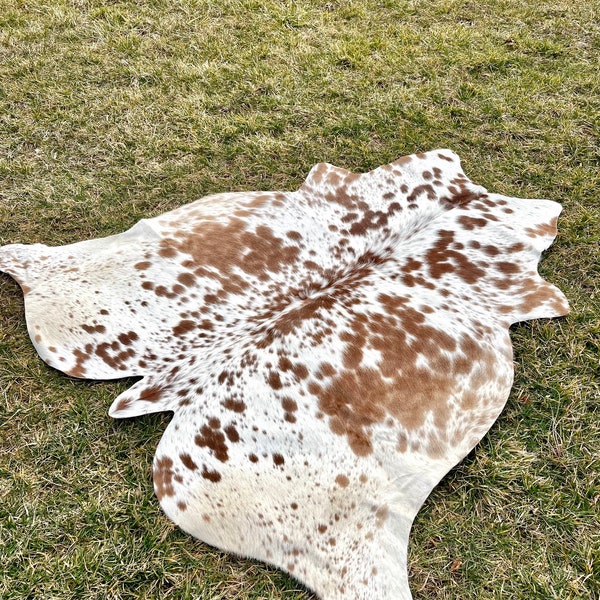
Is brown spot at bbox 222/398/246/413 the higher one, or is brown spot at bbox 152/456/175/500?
brown spot at bbox 222/398/246/413

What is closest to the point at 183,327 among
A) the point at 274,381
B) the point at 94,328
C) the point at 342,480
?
the point at 94,328

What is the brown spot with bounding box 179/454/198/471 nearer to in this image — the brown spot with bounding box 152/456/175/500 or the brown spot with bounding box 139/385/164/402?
the brown spot with bounding box 152/456/175/500

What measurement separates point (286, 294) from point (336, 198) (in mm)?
671

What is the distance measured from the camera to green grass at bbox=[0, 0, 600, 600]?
1826 mm

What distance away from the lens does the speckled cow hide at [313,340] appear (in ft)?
6.13

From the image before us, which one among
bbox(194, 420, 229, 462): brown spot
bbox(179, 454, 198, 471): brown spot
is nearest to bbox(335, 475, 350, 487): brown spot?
bbox(194, 420, 229, 462): brown spot

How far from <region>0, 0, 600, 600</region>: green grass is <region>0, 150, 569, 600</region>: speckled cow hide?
114 millimetres

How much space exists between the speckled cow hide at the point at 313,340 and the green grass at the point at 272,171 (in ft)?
0.38

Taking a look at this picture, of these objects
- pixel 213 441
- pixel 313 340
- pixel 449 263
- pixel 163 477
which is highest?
pixel 449 263

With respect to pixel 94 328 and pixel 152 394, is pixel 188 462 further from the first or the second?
pixel 94 328

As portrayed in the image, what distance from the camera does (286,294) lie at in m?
2.35

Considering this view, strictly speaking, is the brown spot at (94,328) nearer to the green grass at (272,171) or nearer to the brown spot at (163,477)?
the green grass at (272,171)

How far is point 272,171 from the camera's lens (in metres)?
3.04

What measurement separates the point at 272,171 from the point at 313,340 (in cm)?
132
